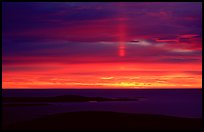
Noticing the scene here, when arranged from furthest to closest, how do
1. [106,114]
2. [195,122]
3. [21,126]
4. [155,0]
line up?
[106,114] < [195,122] < [21,126] < [155,0]

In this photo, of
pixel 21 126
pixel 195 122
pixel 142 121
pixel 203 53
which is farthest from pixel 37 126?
pixel 203 53

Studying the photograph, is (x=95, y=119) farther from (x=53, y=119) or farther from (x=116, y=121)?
(x=53, y=119)

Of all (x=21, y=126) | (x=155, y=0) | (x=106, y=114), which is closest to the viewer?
(x=155, y=0)

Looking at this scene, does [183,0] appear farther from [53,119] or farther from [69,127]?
[53,119]

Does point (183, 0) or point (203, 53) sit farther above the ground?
point (183, 0)

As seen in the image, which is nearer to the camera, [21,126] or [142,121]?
[21,126]

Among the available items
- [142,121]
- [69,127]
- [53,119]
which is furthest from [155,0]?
[53,119]
